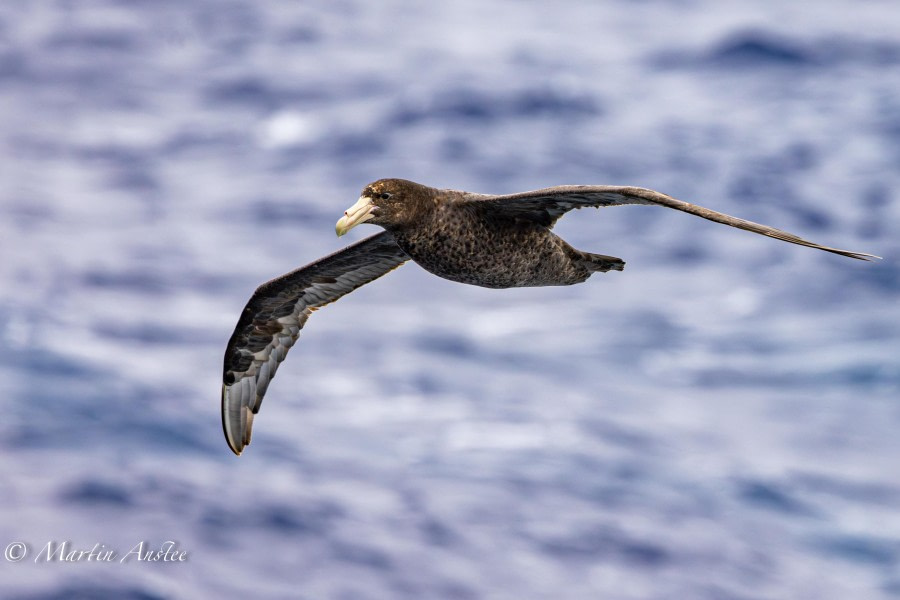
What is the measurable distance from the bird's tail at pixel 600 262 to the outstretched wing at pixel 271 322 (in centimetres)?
255

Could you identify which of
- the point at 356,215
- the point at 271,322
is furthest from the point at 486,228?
the point at 271,322

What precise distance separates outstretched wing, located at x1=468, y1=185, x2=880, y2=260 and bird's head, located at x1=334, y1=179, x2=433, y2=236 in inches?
24.5

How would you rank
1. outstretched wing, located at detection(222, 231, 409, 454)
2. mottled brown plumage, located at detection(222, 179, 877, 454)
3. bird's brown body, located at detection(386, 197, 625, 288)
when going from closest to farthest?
mottled brown plumage, located at detection(222, 179, 877, 454) < bird's brown body, located at detection(386, 197, 625, 288) < outstretched wing, located at detection(222, 231, 409, 454)

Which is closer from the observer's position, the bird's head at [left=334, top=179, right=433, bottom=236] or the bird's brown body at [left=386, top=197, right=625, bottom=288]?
the bird's head at [left=334, top=179, right=433, bottom=236]

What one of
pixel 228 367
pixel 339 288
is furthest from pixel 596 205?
pixel 228 367

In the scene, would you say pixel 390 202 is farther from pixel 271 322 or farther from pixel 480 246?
pixel 271 322

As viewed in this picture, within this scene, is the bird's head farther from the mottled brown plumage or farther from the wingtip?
the wingtip

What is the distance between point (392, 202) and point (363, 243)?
2479 mm

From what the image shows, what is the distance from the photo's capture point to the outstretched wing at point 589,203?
955cm

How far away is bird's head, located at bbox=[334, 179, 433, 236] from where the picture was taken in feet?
38.2

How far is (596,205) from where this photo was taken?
11.7 meters

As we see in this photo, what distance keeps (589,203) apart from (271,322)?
5236 millimetres

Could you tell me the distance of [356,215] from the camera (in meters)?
11.5

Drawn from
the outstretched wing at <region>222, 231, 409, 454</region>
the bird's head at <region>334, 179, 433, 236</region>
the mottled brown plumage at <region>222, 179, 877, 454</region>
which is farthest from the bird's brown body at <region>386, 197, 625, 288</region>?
the outstretched wing at <region>222, 231, 409, 454</region>
